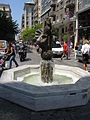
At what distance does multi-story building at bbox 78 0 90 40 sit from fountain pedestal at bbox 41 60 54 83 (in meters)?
24.7

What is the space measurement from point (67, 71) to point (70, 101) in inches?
145

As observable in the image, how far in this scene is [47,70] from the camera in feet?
23.9

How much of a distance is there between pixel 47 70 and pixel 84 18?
2757 cm

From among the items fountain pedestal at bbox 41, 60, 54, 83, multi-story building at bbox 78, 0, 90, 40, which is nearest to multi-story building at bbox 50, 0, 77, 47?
multi-story building at bbox 78, 0, 90, 40

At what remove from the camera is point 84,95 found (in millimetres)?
5387

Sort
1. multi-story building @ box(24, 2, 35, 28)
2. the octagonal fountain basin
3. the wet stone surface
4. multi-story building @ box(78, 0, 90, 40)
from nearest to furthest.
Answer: the wet stone surface
the octagonal fountain basin
multi-story building @ box(78, 0, 90, 40)
multi-story building @ box(24, 2, 35, 28)

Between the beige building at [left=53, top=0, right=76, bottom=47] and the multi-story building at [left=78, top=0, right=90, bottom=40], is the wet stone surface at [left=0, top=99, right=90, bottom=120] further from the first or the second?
the beige building at [left=53, top=0, right=76, bottom=47]

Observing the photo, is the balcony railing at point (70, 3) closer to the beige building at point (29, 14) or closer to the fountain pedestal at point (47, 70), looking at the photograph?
the fountain pedestal at point (47, 70)

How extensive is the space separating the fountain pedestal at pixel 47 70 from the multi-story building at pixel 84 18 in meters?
24.7

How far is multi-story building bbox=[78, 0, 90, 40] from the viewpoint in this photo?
3104cm

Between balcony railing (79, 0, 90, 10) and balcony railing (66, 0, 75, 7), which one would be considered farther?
balcony railing (66, 0, 75, 7)

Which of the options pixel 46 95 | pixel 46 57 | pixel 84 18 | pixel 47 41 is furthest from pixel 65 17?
pixel 46 95

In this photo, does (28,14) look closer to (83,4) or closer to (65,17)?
(65,17)

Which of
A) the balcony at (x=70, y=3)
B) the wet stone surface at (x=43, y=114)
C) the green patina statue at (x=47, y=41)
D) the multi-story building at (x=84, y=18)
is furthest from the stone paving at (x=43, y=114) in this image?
the balcony at (x=70, y=3)
